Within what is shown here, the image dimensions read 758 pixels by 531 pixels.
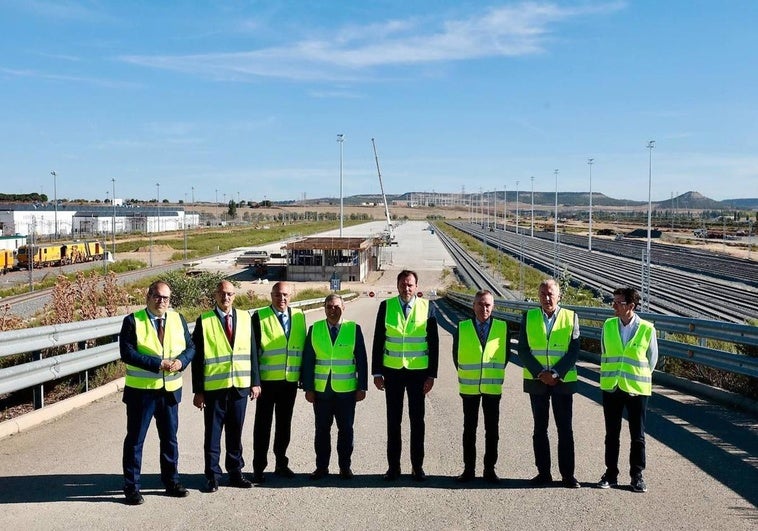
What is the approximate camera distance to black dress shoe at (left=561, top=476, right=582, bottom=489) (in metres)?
6.58

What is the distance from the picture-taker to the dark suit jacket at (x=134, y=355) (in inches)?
250

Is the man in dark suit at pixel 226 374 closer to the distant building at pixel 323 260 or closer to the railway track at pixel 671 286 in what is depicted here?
the railway track at pixel 671 286

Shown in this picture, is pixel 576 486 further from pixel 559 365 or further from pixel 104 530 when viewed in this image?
pixel 104 530

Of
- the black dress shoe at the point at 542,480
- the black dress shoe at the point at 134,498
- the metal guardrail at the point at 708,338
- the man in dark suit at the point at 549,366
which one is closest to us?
the black dress shoe at the point at 134,498

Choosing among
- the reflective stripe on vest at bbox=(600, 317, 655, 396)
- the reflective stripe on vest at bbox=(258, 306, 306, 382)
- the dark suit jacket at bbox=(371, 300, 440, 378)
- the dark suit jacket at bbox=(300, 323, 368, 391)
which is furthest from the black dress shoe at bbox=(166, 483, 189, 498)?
the reflective stripe on vest at bbox=(600, 317, 655, 396)

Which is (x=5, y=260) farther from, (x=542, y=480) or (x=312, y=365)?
(x=542, y=480)

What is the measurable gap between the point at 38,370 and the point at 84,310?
5450mm

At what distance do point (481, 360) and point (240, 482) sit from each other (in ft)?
7.92

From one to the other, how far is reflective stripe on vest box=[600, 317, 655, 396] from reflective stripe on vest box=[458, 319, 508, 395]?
0.93 metres

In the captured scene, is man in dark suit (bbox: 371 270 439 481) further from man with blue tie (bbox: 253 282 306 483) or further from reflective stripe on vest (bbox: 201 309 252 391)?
reflective stripe on vest (bbox: 201 309 252 391)

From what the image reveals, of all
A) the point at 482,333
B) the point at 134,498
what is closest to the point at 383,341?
the point at 482,333

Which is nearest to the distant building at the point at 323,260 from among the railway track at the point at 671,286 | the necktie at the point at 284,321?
the railway track at the point at 671,286

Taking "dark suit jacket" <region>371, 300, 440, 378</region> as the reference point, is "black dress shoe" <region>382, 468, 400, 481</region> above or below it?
below

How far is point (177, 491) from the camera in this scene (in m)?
6.29
